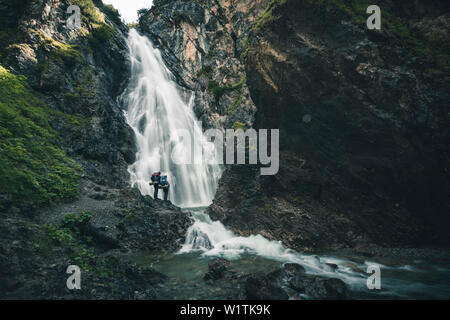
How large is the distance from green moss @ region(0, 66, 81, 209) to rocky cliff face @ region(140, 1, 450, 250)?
32.5ft

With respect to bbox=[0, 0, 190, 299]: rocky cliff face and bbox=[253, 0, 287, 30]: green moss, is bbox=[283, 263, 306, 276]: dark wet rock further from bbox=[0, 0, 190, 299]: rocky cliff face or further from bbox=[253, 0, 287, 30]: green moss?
bbox=[253, 0, 287, 30]: green moss

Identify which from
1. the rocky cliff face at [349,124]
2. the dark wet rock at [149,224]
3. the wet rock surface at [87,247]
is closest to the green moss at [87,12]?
the rocky cliff face at [349,124]


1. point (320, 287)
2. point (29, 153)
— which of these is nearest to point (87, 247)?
point (29, 153)

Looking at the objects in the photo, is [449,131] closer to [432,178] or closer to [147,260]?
[432,178]

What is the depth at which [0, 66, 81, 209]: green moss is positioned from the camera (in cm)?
959

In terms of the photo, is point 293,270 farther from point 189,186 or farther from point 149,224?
point 189,186

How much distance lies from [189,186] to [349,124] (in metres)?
15.4

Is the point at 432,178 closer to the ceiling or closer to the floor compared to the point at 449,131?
closer to the floor

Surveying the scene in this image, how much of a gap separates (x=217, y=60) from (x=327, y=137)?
75.0 feet

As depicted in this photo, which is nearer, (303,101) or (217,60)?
(303,101)

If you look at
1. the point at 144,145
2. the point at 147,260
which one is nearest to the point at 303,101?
the point at 147,260

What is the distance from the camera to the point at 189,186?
22.6m

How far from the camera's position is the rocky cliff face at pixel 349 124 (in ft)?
35.2

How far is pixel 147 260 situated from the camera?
32.4 feet
